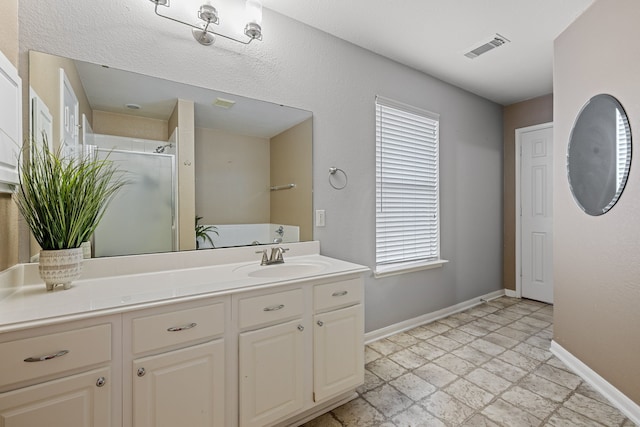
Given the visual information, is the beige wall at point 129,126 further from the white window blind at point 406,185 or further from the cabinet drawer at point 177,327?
the white window blind at point 406,185

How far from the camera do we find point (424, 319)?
10.1ft

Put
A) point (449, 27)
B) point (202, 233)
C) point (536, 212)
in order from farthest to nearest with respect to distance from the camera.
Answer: point (536, 212) < point (449, 27) < point (202, 233)

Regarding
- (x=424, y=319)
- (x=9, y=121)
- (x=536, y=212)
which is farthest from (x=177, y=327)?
(x=536, y=212)

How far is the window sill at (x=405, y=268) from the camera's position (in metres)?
2.70

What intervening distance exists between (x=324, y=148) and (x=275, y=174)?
497mm

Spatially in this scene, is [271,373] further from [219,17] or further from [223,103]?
[219,17]

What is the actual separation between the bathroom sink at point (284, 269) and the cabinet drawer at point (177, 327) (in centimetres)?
46

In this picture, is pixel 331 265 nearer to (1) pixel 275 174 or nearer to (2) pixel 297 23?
(1) pixel 275 174

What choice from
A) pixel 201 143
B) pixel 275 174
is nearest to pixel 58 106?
pixel 201 143

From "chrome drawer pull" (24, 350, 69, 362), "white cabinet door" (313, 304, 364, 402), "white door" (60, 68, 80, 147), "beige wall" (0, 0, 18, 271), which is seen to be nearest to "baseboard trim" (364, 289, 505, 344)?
"white cabinet door" (313, 304, 364, 402)

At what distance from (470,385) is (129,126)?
267 cm

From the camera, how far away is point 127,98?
1603mm

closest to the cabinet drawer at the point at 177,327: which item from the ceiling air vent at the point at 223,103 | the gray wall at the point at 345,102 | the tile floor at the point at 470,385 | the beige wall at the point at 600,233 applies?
the tile floor at the point at 470,385

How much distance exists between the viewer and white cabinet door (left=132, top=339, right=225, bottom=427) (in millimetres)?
1151
